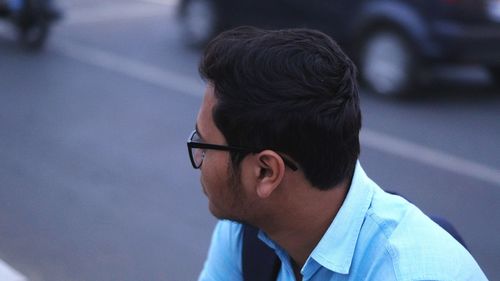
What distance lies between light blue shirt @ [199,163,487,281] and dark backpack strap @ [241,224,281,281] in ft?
0.21

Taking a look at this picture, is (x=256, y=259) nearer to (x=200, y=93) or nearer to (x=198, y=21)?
(x=200, y=93)

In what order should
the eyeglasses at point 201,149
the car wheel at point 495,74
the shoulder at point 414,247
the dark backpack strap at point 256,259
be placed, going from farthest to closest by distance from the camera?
the car wheel at point 495,74 → the dark backpack strap at point 256,259 → the eyeglasses at point 201,149 → the shoulder at point 414,247

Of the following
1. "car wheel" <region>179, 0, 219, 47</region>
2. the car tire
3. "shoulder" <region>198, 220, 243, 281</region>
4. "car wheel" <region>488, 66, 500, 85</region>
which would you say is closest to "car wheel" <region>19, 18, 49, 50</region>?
the car tire

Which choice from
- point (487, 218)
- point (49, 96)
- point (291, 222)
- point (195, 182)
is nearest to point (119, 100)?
point (49, 96)

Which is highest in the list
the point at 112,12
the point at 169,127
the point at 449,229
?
the point at 449,229

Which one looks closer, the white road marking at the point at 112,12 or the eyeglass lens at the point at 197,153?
the eyeglass lens at the point at 197,153

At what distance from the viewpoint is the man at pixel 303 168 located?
1.91 metres

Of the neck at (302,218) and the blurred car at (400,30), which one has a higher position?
the neck at (302,218)

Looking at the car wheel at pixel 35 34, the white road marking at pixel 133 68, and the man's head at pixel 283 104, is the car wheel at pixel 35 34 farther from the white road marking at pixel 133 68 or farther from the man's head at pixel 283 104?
the man's head at pixel 283 104

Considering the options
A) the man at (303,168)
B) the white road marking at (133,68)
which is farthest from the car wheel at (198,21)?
the man at (303,168)

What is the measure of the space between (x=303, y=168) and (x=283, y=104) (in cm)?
18

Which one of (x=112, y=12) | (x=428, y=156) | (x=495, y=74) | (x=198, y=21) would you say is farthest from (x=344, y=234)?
(x=112, y=12)

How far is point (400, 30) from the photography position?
28.2 feet

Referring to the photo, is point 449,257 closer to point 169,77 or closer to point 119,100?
point 119,100
